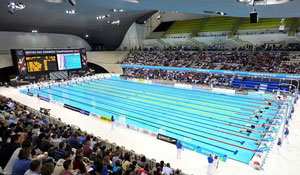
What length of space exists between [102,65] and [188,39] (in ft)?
49.7

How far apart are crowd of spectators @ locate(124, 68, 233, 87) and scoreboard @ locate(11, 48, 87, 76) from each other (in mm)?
7796

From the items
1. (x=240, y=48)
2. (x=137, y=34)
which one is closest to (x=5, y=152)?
(x=240, y=48)

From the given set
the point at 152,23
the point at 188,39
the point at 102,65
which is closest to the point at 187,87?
the point at 188,39

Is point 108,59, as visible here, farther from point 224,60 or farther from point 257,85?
point 257,85

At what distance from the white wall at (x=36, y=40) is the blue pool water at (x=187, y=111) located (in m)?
12.1

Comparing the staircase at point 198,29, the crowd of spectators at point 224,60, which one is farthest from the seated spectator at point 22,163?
the staircase at point 198,29

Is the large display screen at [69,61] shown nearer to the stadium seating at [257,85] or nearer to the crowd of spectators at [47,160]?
the stadium seating at [257,85]

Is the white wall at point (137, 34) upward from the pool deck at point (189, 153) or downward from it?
upward

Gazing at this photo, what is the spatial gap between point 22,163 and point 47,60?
2525cm

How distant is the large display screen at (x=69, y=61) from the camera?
25969 mm

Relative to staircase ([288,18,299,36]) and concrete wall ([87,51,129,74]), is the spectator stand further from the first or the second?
concrete wall ([87,51,129,74])

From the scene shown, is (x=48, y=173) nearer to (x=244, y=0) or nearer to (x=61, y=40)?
(x=244, y=0)

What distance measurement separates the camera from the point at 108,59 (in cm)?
3222

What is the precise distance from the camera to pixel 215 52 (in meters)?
25.6
